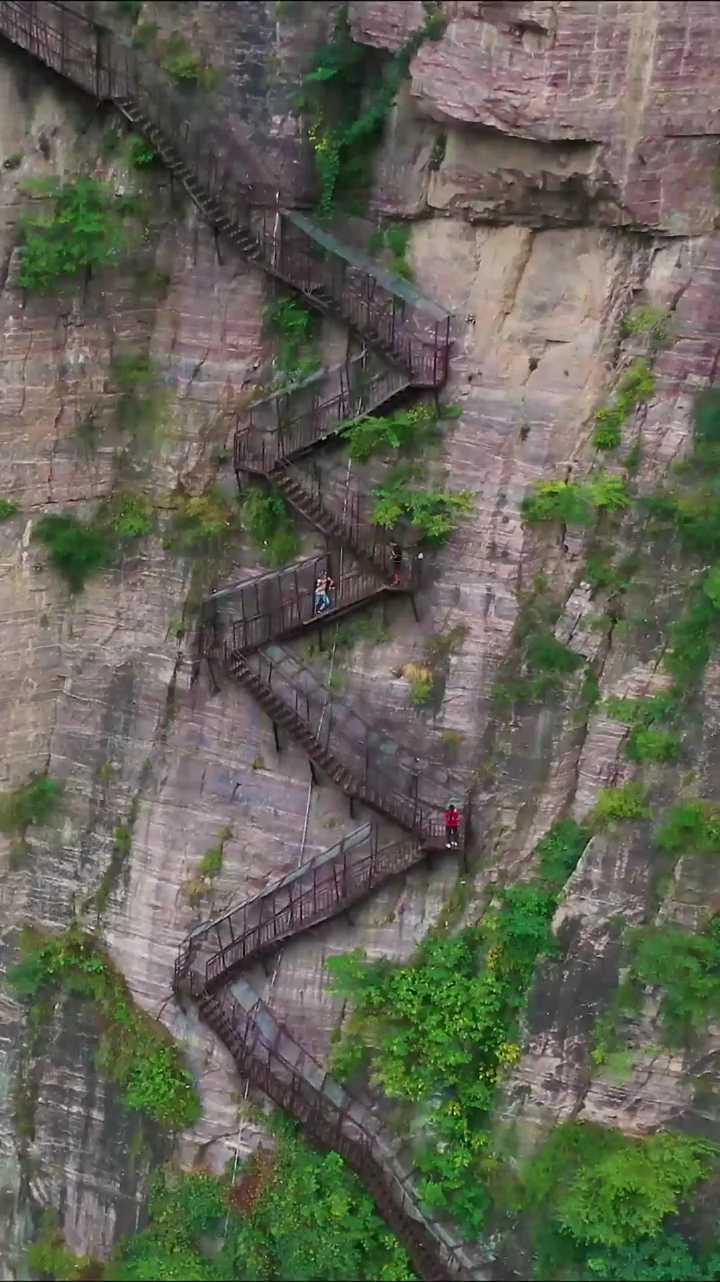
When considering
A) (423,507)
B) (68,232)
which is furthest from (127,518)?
(423,507)

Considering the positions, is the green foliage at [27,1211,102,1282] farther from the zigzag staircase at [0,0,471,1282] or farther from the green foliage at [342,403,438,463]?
the green foliage at [342,403,438,463]

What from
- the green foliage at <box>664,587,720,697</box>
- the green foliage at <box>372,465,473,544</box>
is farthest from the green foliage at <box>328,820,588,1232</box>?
the green foliage at <box>372,465,473,544</box>

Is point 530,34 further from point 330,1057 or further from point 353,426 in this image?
point 330,1057

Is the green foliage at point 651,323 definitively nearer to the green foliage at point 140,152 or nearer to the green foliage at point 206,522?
the green foliage at point 206,522

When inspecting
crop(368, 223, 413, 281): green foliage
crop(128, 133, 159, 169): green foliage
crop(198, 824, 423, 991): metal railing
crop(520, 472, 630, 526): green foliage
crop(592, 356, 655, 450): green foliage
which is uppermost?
crop(128, 133, 159, 169): green foliage

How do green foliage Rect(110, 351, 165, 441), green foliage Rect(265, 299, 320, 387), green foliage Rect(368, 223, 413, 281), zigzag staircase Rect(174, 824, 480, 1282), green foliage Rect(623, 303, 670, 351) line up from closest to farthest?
green foliage Rect(623, 303, 670, 351) → zigzag staircase Rect(174, 824, 480, 1282) → green foliage Rect(368, 223, 413, 281) → green foliage Rect(265, 299, 320, 387) → green foliage Rect(110, 351, 165, 441)

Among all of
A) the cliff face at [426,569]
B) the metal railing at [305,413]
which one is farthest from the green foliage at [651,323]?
the metal railing at [305,413]

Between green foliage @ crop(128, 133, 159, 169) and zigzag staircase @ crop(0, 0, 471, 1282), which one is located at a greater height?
green foliage @ crop(128, 133, 159, 169)
